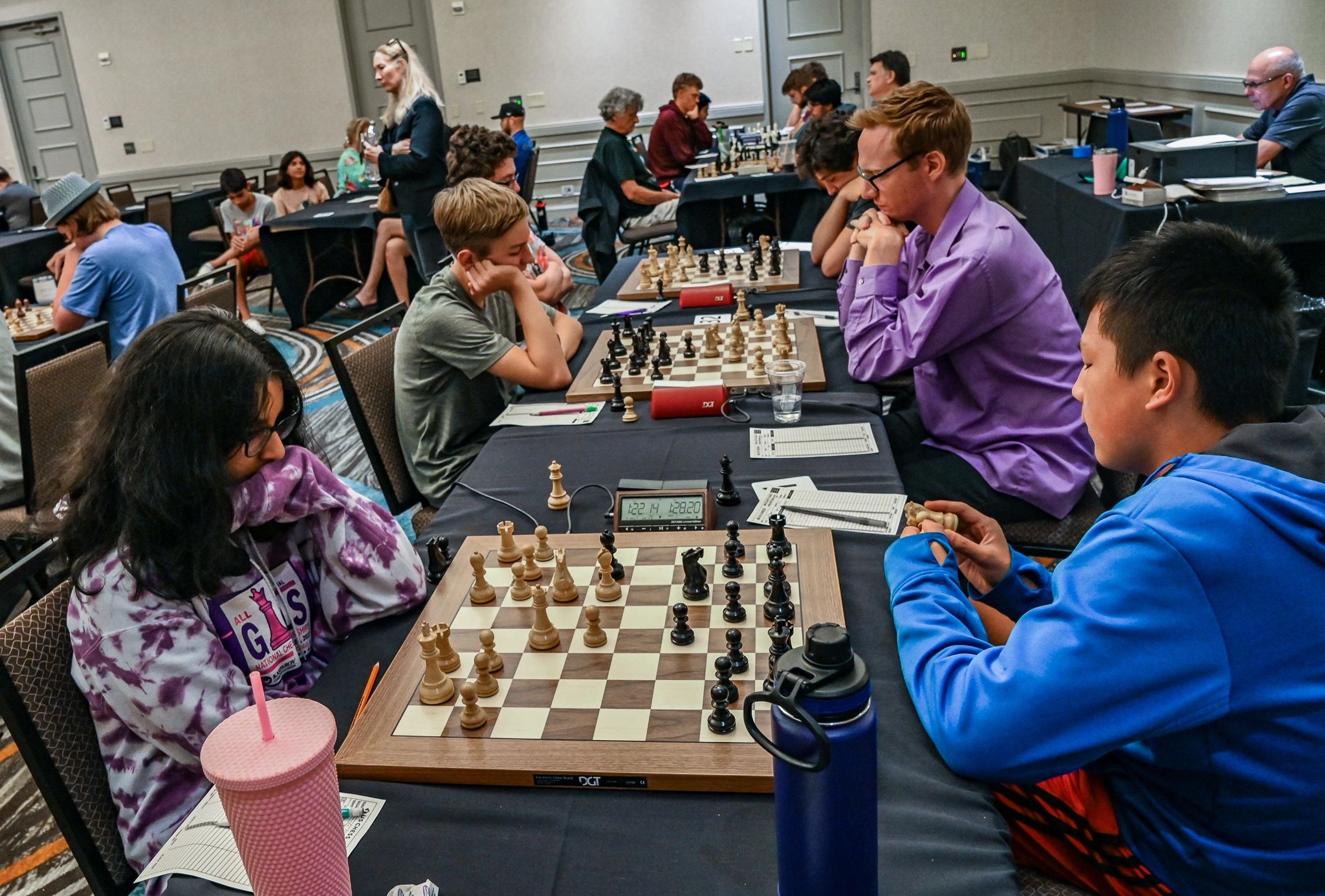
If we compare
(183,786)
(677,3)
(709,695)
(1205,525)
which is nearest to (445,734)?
(709,695)

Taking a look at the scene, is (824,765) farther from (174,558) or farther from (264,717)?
(174,558)

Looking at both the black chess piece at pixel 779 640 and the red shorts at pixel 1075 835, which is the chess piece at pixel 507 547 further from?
the red shorts at pixel 1075 835

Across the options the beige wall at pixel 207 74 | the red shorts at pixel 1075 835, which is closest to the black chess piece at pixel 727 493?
the red shorts at pixel 1075 835

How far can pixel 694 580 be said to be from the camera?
1467 millimetres

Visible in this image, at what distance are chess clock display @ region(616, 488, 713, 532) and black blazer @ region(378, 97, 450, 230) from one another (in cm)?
403

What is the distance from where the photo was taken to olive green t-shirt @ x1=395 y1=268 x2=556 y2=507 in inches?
97.9

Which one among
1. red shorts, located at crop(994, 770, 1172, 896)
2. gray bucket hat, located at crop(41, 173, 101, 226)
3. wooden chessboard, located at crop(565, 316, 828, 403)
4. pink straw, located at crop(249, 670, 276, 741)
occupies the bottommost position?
red shorts, located at crop(994, 770, 1172, 896)

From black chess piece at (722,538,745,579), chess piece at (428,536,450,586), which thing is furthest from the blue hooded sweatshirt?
chess piece at (428,536,450,586)

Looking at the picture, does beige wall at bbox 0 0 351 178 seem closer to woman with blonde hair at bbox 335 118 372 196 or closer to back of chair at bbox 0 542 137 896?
woman with blonde hair at bbox 335 118 372 196

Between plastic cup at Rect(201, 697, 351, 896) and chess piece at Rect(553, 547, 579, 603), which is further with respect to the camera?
chess piece at Rect(553, 547, 579, 603)

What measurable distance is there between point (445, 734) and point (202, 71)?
1148 cm

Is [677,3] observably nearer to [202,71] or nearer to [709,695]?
[202,71]

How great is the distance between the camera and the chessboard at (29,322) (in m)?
4.28

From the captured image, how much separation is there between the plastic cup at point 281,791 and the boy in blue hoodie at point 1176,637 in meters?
0.68
